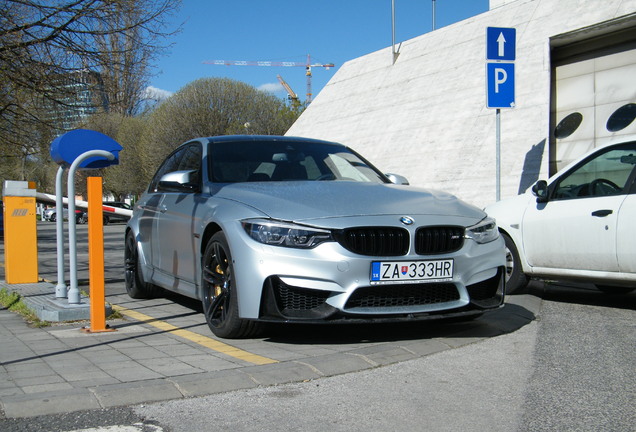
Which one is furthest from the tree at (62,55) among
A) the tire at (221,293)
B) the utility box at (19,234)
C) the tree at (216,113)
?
the tree at (216,113)

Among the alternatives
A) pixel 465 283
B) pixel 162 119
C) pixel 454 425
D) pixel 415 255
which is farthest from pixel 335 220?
pixel 162 119

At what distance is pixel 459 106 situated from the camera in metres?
17.2

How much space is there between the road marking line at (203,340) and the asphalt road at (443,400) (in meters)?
0.60

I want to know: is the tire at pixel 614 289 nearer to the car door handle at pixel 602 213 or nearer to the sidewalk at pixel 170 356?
the car door handle at pixel 602 213

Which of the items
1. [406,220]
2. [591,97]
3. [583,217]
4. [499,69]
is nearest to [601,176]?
[583,217]

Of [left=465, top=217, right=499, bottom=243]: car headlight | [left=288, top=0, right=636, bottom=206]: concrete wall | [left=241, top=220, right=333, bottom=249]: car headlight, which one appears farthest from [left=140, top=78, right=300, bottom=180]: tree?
[left=241, top=220, right=333, bottom=249]: car headlight

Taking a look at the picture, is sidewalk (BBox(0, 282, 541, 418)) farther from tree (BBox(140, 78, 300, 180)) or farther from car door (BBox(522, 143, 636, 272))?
tree (BBox(140, 78, 300, 180))

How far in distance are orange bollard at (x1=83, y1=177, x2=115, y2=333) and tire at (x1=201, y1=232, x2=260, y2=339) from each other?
2.62ft

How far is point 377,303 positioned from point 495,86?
592 centimetres

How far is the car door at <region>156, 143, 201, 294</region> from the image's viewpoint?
5656 millimetres

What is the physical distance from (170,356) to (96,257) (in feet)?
4.07

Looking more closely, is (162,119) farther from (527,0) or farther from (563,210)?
(563,210)

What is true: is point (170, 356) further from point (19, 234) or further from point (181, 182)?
point (19, 234)

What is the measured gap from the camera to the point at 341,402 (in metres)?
3.52
